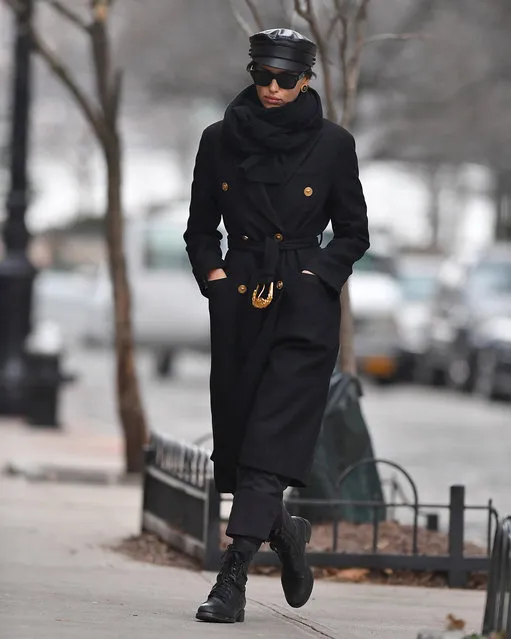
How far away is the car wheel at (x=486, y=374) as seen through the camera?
2272 centimetres

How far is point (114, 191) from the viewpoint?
12609 millimetres

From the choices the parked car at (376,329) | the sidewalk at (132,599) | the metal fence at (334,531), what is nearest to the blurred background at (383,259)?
the parked car at (376,329)

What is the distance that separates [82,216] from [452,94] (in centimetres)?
1405

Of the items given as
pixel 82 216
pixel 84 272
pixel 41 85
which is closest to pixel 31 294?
pixel 84 272

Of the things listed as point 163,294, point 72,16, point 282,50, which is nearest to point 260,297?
point 282,50

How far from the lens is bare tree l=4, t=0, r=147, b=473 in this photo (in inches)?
490

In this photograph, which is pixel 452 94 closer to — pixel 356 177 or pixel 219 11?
pixel 219 11

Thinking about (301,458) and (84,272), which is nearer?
(301,458)

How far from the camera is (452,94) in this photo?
38.0 m

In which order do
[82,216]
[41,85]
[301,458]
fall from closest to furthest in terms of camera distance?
[301,458], [82,216], [41,85]

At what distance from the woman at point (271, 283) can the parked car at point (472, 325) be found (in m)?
15.6

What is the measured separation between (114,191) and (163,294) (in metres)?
14.4

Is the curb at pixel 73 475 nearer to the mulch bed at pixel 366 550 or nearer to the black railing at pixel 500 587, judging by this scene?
the mulch bed at pixel 366 550

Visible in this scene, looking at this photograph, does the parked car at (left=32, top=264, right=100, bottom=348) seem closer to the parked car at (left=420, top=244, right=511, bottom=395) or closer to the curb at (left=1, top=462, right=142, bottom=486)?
the parked car at (left=420, top=244, right=511, bottom=395)
